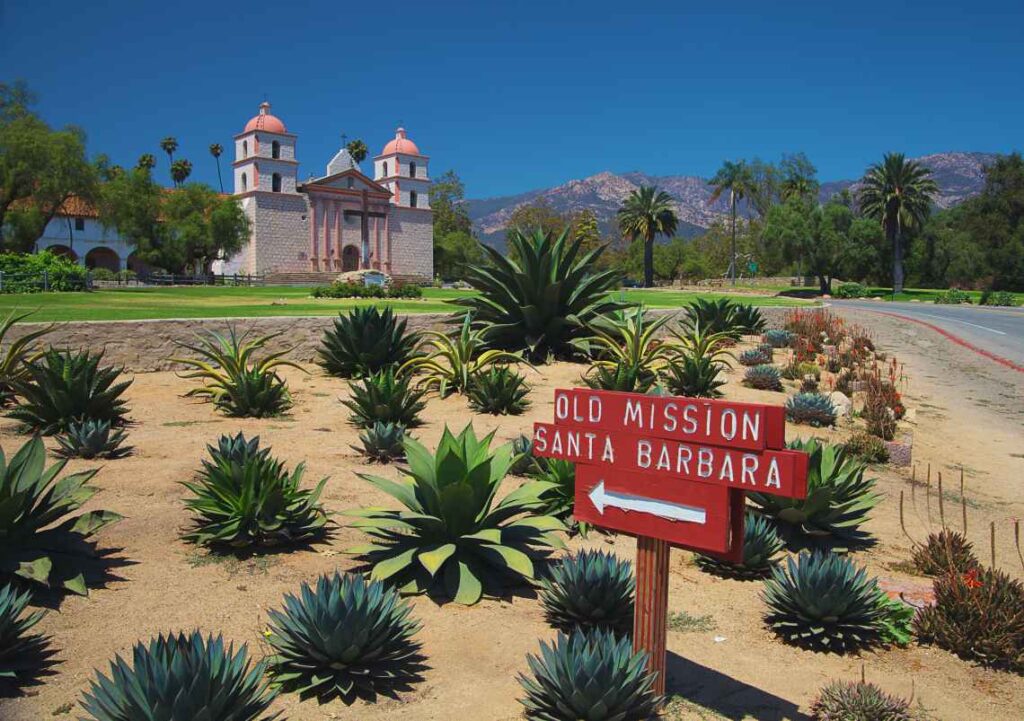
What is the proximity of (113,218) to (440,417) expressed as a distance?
45.2m

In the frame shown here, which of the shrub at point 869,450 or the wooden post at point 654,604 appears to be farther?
the shrub at point 869,450

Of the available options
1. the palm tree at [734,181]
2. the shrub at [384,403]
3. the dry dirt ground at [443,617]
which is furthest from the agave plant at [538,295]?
the palm tree at [734,181]

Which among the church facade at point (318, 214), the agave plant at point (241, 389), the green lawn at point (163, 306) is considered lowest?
the agave plant at point (241, 389)

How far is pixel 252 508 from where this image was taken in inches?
195

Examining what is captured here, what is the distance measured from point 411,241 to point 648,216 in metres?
24.6

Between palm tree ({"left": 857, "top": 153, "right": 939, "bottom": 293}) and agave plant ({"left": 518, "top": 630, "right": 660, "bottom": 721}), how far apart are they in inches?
2551

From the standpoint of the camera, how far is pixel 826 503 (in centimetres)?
574

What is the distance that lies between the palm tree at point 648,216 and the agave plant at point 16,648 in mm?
75774

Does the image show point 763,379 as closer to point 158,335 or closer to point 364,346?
point 364,346

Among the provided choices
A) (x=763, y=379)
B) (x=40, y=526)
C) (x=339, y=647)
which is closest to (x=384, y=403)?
(x=40, y=526)

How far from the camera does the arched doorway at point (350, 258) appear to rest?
248 feet

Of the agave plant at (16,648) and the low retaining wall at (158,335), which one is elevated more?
the low retaining wall at (158,335)

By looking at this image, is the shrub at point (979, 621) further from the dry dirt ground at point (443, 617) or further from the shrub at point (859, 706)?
the shrub at point (859, 706)

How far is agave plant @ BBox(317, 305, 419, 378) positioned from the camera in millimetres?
10562
